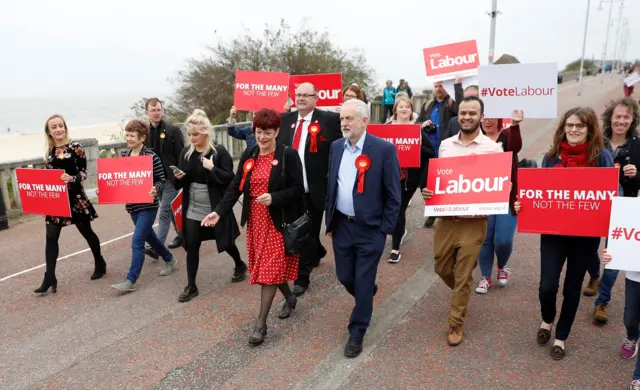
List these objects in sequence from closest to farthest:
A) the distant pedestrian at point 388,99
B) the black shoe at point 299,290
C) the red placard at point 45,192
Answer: the black shoe at point 299,290, the red placard at point 45,192, the distant pedestrian at point 388,99

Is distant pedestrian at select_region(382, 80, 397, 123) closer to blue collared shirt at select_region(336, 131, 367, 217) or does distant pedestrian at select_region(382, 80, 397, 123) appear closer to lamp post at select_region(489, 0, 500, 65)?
lamp post at select_region(489, 0, 500, 65)

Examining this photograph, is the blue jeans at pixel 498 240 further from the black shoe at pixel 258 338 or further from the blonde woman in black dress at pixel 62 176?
the blonde woman in black dress at pixel 62 176

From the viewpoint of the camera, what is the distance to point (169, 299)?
527 cm

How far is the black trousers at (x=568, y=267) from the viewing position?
3773 millimetres

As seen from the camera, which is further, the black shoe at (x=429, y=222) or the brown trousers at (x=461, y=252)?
the black shoe at (x=429, y=222)

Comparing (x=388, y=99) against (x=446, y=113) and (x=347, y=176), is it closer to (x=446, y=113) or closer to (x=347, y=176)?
(x=446, y=113)

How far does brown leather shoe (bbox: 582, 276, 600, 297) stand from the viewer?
16.4 feet

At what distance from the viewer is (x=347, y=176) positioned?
13.4 ft

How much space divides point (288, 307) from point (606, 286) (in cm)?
294

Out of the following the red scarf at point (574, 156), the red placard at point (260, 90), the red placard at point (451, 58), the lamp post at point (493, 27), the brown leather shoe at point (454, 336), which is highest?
the lamp post at point (493, 27)

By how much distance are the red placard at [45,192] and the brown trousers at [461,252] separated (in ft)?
13.1

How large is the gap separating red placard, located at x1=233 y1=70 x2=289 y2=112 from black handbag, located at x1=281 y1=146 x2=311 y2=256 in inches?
146

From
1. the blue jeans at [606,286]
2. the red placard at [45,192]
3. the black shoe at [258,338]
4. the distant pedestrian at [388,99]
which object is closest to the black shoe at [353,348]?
the black shoe at [258,338]

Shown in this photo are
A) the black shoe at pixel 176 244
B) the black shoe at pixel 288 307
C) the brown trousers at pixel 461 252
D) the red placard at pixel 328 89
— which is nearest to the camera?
the brown trousers at pixel 461 252
